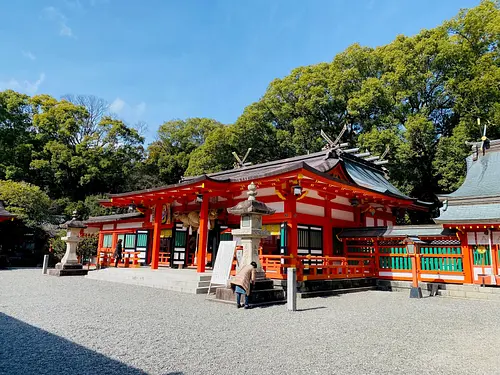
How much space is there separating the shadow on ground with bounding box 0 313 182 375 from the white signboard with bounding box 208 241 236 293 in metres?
4.47

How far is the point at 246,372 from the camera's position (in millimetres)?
3932

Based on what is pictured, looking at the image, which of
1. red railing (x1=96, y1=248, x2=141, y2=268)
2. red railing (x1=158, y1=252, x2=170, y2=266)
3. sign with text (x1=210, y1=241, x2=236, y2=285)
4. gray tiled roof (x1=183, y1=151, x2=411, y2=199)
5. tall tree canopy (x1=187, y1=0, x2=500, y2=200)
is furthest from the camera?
tall tree canopy (x1=187, y1=0, x2=500, y2=200)

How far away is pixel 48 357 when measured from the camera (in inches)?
171

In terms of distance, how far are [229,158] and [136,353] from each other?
84.6 feet

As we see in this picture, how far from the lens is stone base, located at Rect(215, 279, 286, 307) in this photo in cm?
843

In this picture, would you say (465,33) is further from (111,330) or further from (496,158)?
(111,330)

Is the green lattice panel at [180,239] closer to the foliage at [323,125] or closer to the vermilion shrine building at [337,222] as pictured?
the vermilion shrine building at [337,222]

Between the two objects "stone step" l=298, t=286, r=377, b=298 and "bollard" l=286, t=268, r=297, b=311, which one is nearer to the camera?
"bollard" l=286, t=268, r=297, b=311

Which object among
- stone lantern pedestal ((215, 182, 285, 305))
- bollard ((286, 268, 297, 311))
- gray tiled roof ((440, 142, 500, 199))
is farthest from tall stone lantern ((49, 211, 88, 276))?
gray tiled roof ((440, 142, 500, 199))

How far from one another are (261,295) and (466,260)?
731cm

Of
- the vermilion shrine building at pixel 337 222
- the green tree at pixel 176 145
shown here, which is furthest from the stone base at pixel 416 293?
the green tree at pixel 176 145

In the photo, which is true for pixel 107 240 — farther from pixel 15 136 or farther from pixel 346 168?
pixel 15 136

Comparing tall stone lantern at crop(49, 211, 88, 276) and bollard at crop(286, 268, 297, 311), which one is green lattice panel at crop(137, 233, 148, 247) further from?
bollard at crop(286, 268, 297, 311)

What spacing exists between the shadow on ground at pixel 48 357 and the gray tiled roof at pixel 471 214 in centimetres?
1048
